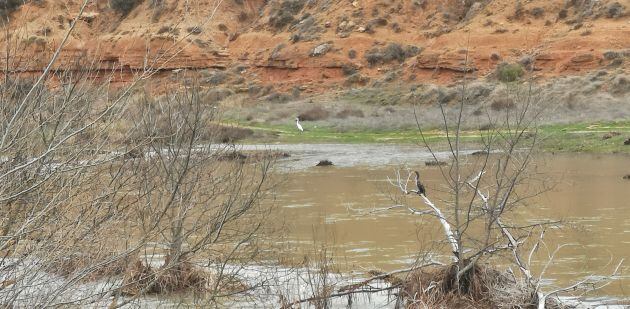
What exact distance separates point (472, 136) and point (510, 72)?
1001 centimetres

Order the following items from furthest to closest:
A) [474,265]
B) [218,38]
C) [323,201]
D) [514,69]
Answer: [218,38], [514,69], [323,201], [474,265]

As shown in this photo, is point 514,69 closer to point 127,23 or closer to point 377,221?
point 127,23

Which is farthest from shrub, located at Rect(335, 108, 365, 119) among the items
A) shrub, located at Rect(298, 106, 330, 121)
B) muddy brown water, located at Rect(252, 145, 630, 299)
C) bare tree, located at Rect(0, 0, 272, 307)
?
bare tree, located at Rect(0, 0, 272, 307)

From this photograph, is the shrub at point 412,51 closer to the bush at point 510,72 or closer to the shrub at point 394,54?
the shrub at point 394,54

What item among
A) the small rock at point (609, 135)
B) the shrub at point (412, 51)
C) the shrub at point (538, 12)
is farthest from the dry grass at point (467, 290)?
the shrub at point (538, 12)

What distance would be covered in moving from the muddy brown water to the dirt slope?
66.0ft

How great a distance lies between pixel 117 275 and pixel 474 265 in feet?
12.3

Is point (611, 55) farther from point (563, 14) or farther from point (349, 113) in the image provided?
point (349, 113)

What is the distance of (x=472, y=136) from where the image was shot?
3697 centimetres

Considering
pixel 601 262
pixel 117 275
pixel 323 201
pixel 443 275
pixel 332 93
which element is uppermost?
pixel 117 275

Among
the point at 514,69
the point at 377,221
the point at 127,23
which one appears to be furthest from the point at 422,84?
the point at 377,221

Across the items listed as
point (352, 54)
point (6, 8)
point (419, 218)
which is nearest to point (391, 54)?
point (352, 54)

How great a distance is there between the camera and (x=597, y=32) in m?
48.6

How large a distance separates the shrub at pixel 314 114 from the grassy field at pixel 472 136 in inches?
67.3
